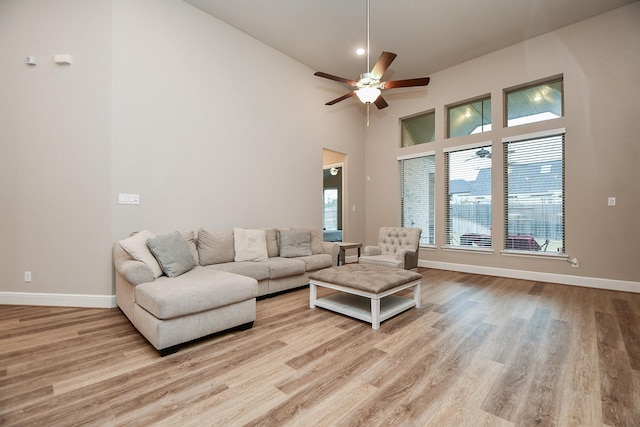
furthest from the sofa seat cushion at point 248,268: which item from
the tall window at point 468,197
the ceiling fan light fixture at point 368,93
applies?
the tall window at point 468,197

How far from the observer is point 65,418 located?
148cm

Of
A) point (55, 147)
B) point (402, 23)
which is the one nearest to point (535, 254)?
point (402, 23)

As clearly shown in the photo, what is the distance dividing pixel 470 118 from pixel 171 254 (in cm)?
566

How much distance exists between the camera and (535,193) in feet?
15.4

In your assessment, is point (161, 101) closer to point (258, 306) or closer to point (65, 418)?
point (258, 306)

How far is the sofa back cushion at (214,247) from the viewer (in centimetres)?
359

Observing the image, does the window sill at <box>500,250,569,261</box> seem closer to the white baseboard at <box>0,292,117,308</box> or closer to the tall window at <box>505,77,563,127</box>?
the tall window at <box>505,77,563,127</box>

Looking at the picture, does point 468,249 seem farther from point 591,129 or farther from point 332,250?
point 332,250

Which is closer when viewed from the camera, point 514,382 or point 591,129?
point 514,382

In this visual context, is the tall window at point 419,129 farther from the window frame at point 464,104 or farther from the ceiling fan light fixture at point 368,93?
the ceiling fan light fixture at point 368,93

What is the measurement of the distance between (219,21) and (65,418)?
15.8 ft

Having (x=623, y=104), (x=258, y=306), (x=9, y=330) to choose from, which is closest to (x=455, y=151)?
(x=623, y=104)

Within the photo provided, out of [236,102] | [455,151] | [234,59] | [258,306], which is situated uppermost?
[234,59]

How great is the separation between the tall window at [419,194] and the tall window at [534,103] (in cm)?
155
